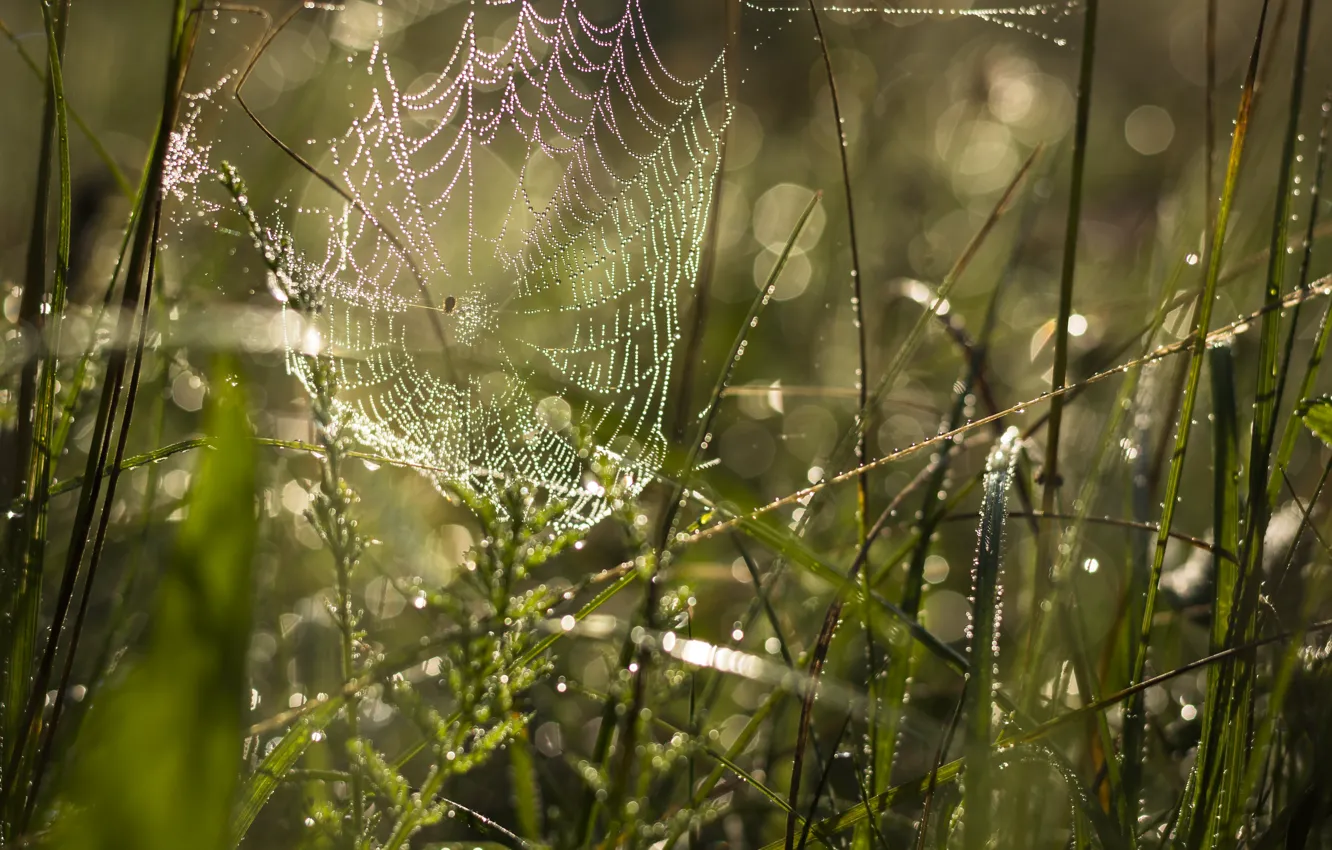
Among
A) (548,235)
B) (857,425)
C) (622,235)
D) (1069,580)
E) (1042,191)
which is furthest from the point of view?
(622,235)

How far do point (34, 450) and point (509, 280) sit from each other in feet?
6.82

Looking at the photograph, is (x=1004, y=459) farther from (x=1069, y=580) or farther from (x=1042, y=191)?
(x=1042, y=191)

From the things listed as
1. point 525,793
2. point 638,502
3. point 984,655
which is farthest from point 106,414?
point 638,502

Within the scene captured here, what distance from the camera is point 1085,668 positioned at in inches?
58.7

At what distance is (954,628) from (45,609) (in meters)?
1.94

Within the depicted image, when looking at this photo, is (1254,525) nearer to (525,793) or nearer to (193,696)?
(525,793)

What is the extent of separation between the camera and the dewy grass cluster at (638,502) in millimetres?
1154

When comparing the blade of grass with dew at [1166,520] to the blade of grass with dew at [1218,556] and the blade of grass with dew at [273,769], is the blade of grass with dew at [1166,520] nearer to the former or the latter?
the blade of grass with dew at [1218,556]

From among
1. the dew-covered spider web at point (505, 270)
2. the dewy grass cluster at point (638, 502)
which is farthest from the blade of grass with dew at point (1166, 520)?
the dew-covered spider web at point (505, 270)

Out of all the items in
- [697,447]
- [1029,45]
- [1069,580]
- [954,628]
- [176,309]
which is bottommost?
[954,628]

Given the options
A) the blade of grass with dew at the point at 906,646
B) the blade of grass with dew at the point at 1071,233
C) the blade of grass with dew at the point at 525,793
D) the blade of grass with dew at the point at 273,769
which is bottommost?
the blade of grass with dew at the point at 525,793

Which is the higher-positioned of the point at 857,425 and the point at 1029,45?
the point at 1029,45

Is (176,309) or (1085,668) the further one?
(176,309)

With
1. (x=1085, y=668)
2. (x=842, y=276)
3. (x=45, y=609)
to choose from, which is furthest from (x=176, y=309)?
(x=842, y=276)
